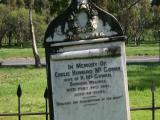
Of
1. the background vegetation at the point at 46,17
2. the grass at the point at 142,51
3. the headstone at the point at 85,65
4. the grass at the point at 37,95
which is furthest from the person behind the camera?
the background vegetation at the point at 46,17

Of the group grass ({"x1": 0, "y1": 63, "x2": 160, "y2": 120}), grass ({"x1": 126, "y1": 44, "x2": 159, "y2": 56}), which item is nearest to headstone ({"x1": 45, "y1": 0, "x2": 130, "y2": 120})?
grass ({"x1": 0, "y1": 63, "x2": 160, "y2": 120})

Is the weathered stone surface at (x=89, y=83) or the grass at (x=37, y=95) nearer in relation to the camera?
the weathered stone surface at (x=89, y=83)

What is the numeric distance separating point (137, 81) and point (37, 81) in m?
3.82

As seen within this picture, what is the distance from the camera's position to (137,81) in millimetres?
15672

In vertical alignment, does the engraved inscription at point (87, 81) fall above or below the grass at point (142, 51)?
above

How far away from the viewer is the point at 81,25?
16.9ft

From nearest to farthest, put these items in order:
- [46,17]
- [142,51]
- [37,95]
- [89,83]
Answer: [89,83] → [37,95] → [142,51] → [46,17]

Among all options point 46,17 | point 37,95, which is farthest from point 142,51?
point 37,95

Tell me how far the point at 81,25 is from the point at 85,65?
17.8 inches

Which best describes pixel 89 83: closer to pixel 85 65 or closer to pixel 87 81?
pixel 87 81

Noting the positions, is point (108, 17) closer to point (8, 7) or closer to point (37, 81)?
point (37, 81)

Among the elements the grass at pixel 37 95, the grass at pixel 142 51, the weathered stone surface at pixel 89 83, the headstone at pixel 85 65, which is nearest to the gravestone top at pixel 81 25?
the headstone at pixel 85 65

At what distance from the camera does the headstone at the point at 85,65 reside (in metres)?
5.11

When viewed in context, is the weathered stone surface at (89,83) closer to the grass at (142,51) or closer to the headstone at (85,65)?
the headstone at (85,65)
